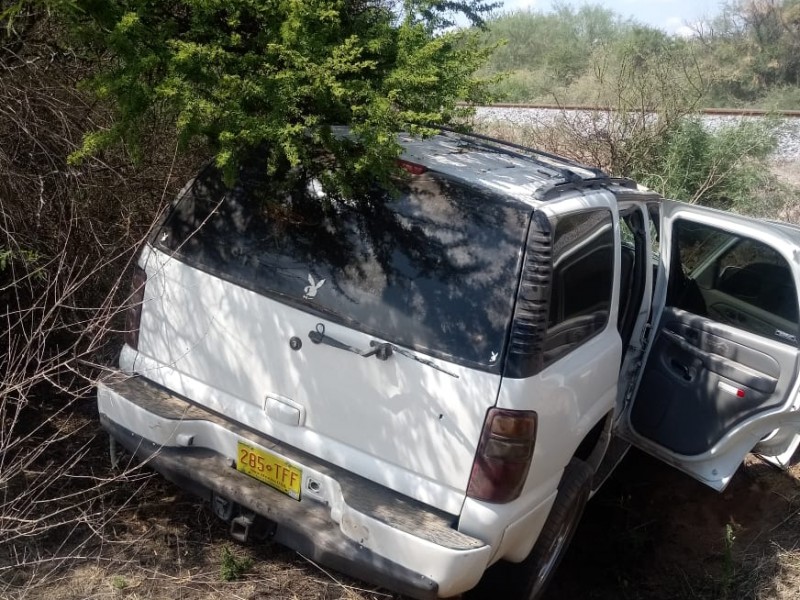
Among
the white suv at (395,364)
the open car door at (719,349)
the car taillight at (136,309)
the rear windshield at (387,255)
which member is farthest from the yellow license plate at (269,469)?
the open car door at (719,349)

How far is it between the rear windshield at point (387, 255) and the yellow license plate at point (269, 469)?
0.61 m

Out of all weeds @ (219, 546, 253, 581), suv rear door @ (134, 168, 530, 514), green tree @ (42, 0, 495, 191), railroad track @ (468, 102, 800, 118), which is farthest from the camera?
railroad track @ (468, 102, 800, 118)

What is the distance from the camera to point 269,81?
2801mm

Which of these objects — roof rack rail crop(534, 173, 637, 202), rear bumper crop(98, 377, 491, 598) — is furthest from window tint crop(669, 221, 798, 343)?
rear bumper crop(98, 377, 491, 598)

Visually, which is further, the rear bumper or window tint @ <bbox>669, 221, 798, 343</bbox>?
window tint @ <bbox>669, 221, 798, 343</bbox>

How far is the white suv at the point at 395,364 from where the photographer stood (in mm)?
A: 2578

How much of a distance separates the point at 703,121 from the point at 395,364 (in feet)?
28.7

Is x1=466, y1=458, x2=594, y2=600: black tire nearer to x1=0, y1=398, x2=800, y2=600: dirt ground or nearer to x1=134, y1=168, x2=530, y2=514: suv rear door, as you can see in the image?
x1=0, y1=398, x2=800, y2=600: dirt ground

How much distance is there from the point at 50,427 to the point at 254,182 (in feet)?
5.85

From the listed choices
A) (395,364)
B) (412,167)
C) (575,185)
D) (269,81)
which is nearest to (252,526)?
(395,364)

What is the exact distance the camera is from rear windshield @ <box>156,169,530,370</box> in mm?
2652

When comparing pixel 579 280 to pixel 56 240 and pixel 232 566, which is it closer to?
pixel 232 566

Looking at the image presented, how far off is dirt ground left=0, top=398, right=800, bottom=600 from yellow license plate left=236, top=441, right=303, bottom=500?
16.3 inches

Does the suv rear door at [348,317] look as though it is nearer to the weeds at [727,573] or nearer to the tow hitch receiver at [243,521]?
the tow hitch receiver at [243,521]
